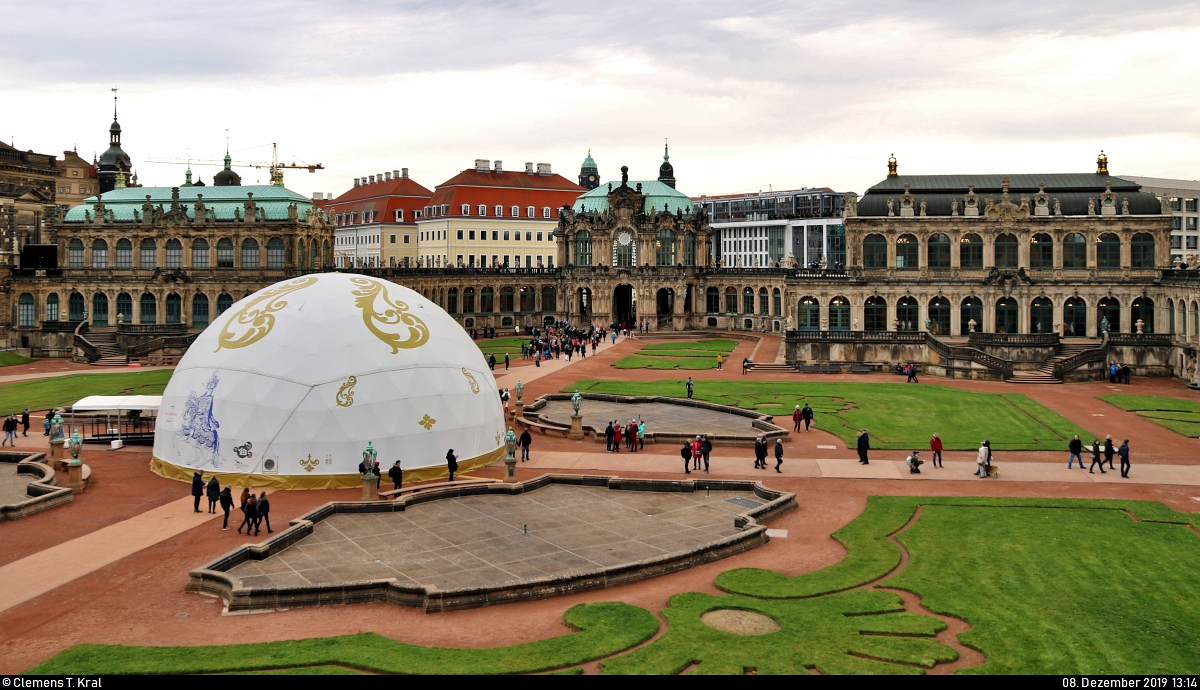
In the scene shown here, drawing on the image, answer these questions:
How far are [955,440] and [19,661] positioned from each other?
143 feet

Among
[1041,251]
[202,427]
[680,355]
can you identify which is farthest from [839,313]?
[202,427]

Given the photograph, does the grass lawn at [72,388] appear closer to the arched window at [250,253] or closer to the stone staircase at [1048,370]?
the arched window at [250,253]

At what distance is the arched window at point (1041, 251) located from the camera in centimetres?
9450

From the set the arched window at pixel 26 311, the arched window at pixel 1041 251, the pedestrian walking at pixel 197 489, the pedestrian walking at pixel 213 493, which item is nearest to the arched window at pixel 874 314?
the arched window at pixel 1041 251

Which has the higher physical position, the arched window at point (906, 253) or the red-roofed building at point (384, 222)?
the red-roofed building at point (384, 222)

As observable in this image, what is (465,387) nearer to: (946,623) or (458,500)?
(458,500)

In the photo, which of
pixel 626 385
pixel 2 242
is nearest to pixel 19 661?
pixel 626 385

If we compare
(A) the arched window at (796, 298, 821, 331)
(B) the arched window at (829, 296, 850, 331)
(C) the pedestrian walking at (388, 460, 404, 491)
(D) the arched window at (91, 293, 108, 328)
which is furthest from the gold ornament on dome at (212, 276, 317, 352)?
(D) the arched window at (91, 293, 108, 328)

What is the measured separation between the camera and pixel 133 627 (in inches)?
1030

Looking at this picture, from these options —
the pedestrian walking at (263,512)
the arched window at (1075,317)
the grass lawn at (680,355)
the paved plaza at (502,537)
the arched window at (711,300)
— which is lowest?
the paved plaza at (502,537)

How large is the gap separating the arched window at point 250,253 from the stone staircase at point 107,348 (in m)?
15.8

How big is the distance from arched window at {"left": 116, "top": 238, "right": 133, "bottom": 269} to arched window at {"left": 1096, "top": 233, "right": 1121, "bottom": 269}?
4010 inches

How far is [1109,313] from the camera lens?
93.2m

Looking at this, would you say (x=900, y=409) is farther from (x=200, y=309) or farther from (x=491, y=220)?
(x=491, y=220)
